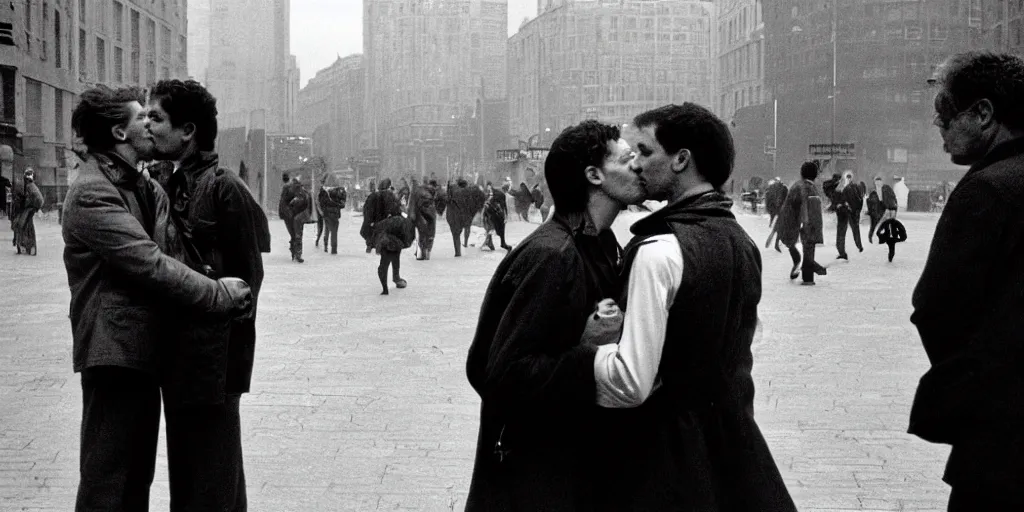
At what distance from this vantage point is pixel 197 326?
3738mm

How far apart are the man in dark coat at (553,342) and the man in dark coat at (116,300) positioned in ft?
3.81

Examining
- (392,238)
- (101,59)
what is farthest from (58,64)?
(392,238)

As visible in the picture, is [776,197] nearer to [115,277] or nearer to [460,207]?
[460,207]

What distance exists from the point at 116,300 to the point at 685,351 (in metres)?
1.80

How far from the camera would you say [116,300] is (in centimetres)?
361

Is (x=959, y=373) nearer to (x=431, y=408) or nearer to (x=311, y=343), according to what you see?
(x=431, y=408)

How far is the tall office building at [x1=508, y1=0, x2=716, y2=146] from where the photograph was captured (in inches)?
5241

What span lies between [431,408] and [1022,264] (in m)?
4.87

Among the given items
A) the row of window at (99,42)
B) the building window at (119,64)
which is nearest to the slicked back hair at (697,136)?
the row of window at (99,42)

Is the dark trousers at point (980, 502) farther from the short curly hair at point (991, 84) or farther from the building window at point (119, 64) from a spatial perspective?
the building window at point (119, 64)

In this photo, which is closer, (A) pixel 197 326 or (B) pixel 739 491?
(B) pixel 739 491

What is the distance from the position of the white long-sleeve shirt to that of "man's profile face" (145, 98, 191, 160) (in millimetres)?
1856

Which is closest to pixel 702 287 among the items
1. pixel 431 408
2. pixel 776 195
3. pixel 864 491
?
pixel 864 491

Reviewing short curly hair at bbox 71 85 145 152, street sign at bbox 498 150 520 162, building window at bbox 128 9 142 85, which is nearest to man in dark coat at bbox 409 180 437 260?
short curly hair at bbox 71 85 145 152
